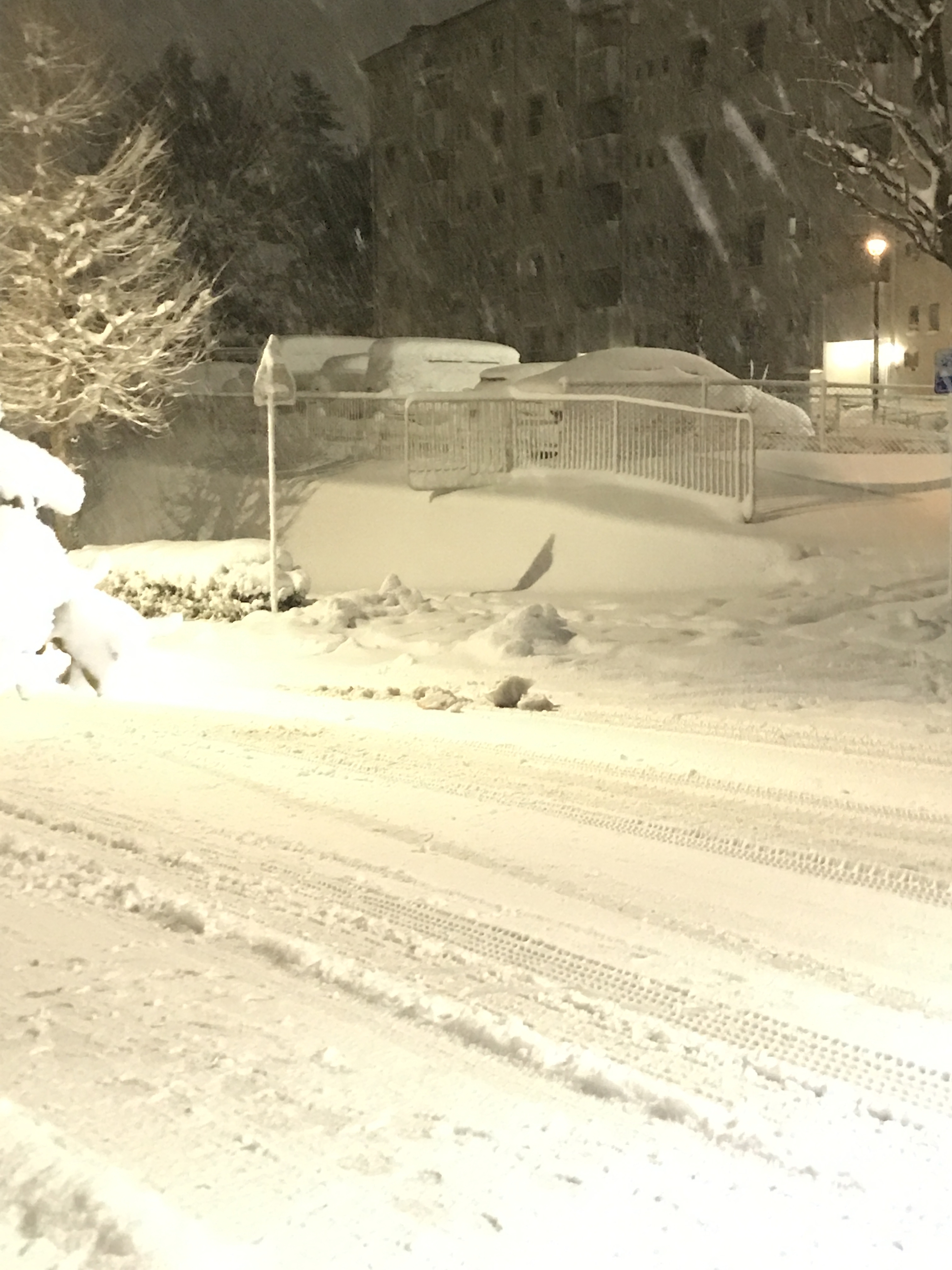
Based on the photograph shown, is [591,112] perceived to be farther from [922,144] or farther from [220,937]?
[220,937]

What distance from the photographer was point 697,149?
4750 centimetres

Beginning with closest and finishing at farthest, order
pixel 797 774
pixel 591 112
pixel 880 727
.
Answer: pixel 797 774
pixel 880 727
pixel 591 112

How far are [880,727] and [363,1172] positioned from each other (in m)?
6.17

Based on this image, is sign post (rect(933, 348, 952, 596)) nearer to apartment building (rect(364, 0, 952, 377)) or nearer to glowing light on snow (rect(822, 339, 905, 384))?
apartment building (rect(364, 0, 952, 377))

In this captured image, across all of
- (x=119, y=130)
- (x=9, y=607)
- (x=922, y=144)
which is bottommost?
(x=9, y=607)

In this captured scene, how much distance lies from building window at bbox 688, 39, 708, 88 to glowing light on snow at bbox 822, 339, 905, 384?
988cm

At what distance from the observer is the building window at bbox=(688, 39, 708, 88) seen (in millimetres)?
Answer: 46531

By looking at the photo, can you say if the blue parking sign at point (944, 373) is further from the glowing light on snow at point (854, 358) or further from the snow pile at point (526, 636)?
the glowing light on snow at point (854, 358)

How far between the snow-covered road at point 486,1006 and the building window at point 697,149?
42518 millimetres

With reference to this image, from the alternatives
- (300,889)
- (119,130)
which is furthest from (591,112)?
(300,889)

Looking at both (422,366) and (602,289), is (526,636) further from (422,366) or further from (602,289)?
(602,289)

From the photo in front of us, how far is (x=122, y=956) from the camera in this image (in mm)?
5160

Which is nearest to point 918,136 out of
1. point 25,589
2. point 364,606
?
point 364,606

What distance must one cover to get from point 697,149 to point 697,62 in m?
2.70
